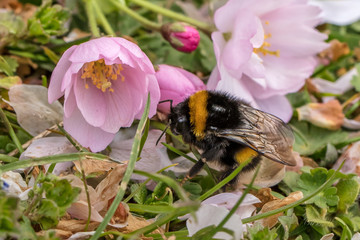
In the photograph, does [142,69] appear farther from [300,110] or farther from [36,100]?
[300,110]

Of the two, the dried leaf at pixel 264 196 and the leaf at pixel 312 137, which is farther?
the leaf at pixel 312 137

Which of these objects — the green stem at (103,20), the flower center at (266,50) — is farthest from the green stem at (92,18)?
the flower center at (266,50)

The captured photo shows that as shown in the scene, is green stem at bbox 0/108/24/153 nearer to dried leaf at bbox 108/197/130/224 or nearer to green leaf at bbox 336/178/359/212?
dried leaf at bbox 108/197/130/224

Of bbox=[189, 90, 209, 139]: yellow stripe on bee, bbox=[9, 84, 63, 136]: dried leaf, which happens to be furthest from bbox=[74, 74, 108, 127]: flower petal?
bbox=[189, 90, 209, 139]: yellow stripe on bee

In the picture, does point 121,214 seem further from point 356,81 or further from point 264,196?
point 356,81

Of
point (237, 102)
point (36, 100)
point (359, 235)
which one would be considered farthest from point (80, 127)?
point (359, 235)

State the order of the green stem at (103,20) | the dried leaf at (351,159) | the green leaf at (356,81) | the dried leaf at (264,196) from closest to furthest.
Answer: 1. the dried leaf at (264,196)
2. the dried leaf at (351,159)
3. the green stem at (103,20)
4. the green leaf at (356,81)

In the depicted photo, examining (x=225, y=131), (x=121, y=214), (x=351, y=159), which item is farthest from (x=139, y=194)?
(x=351, y=159)

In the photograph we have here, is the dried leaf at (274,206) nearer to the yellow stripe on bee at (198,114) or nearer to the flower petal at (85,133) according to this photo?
the yellow stripe on bee at (198,114)
